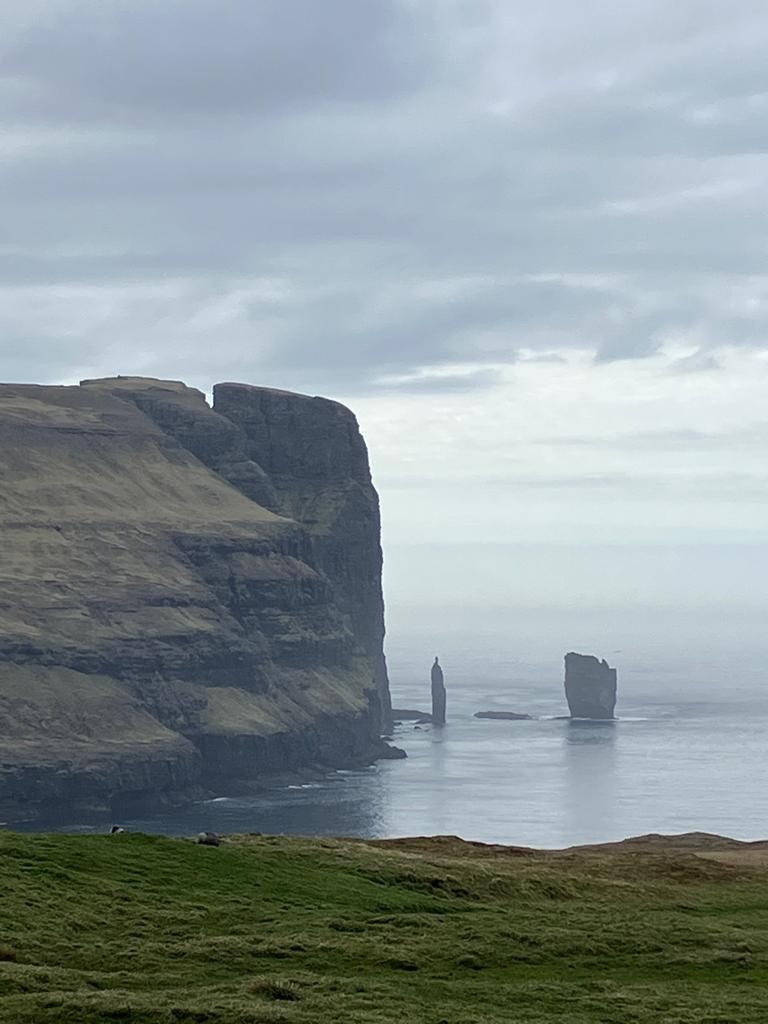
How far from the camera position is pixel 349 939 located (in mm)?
32000

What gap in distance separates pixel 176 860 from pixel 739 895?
15.0 metres

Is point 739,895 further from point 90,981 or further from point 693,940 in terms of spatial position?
point 90,981

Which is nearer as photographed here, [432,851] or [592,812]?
[432,851]

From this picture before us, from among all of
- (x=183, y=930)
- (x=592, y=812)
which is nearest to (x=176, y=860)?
(x=183, y=930)

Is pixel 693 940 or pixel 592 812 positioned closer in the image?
pixel 693 940

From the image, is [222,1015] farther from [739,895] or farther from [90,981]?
[739,895]

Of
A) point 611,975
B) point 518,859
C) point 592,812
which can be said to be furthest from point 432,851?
point 592,812

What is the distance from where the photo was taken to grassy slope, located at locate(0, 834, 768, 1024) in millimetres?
27141

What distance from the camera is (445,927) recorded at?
34219 millimetres

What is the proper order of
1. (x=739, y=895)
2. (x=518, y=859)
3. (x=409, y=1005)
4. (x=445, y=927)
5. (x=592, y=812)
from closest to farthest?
(x=409, y=1005) < (x=445, y=927) < (x=739, y=895) < (x=518, y=859) < (x=592, y=812)

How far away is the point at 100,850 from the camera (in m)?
37.3

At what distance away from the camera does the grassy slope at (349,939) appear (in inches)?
1069

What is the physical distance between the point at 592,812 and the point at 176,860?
152629 mm

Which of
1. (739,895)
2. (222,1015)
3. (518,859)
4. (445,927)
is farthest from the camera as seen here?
(518,859)
